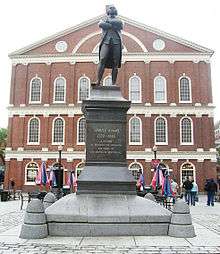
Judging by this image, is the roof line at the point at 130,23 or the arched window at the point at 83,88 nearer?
the roof line at the point at 130,23

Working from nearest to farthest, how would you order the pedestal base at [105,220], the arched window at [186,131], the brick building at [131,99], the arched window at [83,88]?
the pedestal base at [105,220], the brick building at [131,99], the arched window at [186,131], the arched window at [83,88]

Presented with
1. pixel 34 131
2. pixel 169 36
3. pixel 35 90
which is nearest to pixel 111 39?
pixel 34 131

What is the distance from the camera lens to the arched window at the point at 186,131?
1521 inches

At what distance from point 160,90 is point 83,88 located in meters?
8.15

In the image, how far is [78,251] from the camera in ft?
22.5

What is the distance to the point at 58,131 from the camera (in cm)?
3941

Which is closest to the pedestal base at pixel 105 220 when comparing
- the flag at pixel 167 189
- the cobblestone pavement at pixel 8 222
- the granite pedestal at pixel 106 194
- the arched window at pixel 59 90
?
the granite pedestal at pixel 106 194

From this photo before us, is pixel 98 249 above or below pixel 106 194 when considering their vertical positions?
Result: below

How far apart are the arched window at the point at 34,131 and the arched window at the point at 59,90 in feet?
10.3

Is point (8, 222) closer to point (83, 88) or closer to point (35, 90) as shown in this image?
point (83, 88)

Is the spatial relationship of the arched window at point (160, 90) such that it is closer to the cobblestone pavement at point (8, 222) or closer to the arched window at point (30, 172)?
the arched window at point (30, 172)

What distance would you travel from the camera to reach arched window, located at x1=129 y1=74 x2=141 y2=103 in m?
39.8

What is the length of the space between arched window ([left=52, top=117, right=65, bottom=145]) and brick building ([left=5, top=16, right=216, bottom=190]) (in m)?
0.10

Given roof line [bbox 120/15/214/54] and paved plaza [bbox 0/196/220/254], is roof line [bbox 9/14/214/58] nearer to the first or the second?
roof line [bbox 120/15/214/54]
